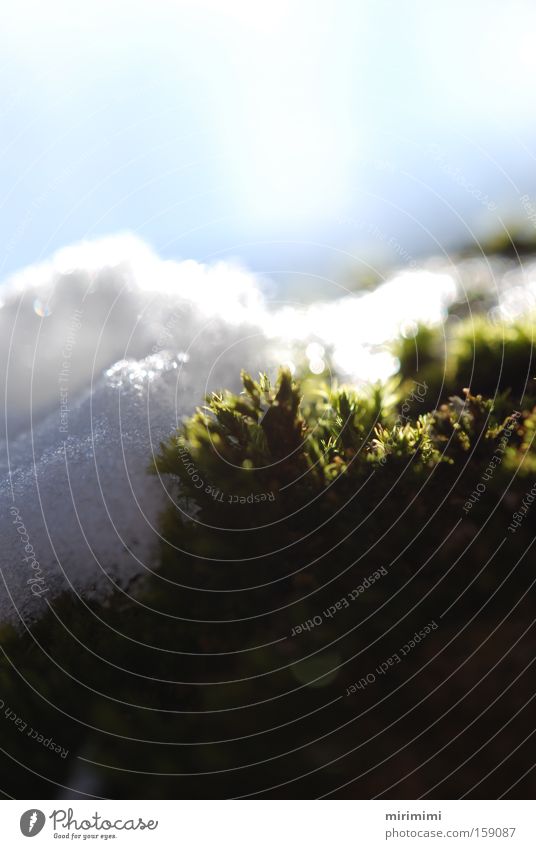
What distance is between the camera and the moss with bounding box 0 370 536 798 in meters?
2.44

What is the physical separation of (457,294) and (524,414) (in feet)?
10.2

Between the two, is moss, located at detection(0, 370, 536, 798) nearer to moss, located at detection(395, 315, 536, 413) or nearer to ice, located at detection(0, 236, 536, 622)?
ice, located at detection(0, 236, 536, 622)

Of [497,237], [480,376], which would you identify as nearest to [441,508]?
[480,376]

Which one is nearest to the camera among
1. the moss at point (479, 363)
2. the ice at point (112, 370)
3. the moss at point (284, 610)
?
the moss at point (284, 610)

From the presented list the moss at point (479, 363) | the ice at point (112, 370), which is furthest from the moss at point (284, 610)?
the moss at point (479, 363)

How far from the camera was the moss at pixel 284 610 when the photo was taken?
244 cm

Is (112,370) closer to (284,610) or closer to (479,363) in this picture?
(284,610)

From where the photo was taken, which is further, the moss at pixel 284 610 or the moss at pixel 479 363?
the moss at pixel 479 363

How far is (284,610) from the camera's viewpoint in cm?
274

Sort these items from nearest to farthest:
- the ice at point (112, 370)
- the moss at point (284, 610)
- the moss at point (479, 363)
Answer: the moss at point (284, 610), the ice at point (112, 370), the moss at point (479, 363)

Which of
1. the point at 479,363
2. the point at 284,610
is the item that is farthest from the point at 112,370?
the point at 479,363

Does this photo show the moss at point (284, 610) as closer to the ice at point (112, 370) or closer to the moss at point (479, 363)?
the ice at point (112, 370)

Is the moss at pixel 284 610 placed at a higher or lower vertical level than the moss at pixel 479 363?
lower

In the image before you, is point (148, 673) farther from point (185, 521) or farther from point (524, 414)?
point (524, 414)
